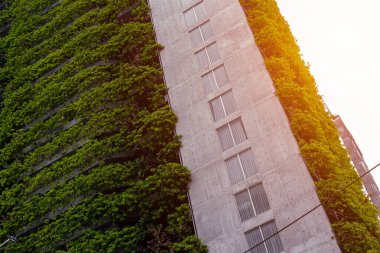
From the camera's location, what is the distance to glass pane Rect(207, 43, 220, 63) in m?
25.0

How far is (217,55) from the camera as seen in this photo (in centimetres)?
2508

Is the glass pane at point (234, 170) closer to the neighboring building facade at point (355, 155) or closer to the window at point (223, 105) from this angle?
the window at point (223, 105)

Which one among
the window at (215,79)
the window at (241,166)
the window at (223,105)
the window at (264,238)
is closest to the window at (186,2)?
the window at (215,79)

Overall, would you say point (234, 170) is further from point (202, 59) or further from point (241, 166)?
point (202, 59)

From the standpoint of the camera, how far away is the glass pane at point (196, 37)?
2630cm

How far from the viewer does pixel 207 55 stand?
1003 inches

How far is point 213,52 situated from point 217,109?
4.09 m

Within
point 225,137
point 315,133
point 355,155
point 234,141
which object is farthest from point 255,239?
point 355,155

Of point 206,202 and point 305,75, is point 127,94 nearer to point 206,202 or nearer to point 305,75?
point 206,202

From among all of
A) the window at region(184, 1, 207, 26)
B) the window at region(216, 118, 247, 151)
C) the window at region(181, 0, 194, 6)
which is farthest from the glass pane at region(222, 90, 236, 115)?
the window at region(181, 0, 194, 6)

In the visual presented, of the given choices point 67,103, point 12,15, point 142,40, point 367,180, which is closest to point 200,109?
point 142,40

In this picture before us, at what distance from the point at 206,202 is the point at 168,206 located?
88.3 inches

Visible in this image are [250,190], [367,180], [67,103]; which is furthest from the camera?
[367,180]

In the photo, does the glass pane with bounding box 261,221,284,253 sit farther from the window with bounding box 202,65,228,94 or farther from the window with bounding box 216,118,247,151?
the window with bounding box 202,65,228,94
